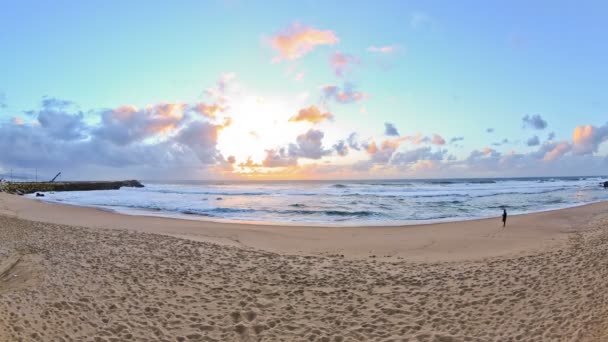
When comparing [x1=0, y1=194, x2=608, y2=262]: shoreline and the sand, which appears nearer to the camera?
the sand

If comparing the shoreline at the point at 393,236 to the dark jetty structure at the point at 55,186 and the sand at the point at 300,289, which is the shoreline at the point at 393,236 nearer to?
the sand at the point at 300,289

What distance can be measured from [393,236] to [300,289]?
8542 mm

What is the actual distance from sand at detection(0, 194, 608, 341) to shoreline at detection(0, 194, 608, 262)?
138 millimetres

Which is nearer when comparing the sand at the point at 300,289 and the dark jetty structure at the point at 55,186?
the sand at the point at 300,289

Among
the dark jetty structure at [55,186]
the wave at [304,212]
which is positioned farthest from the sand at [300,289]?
the dark jetty structure at [55,186]

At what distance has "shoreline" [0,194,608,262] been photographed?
40.0 feet

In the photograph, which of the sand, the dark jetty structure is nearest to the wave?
the sand

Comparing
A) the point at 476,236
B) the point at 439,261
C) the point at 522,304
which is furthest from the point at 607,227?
the point at 522,304

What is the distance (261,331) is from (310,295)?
6.13ft

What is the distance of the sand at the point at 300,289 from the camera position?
5.84m

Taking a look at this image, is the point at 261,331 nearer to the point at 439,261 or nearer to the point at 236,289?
the point at 236,289

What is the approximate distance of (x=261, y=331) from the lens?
591 centimetres

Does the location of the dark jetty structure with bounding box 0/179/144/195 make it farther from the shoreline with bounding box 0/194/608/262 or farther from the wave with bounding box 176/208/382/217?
the shoreline with bounding box 0/194/608/262

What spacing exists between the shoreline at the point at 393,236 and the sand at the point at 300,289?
0.14 m
